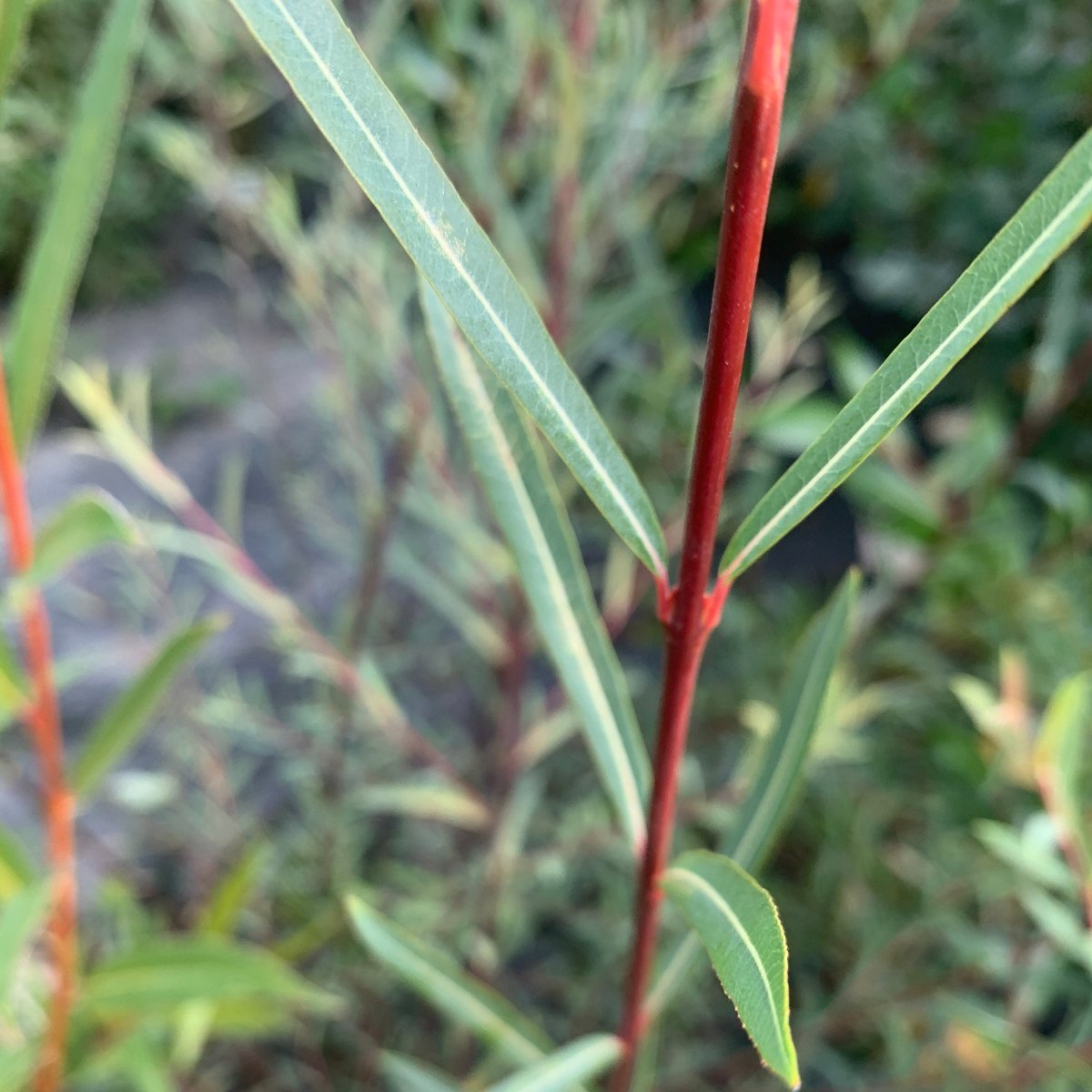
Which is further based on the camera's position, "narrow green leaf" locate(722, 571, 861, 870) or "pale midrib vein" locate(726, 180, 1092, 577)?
"narrow green leaf" locate(722, 571, 861, 870)

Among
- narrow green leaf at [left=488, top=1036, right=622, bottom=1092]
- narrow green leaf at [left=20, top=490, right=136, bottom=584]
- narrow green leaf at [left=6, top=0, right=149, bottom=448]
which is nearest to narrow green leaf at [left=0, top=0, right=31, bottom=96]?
narrow green leaf at [left=6, top=0, right=149, bottom=448]

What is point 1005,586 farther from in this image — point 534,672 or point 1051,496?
point 534,672

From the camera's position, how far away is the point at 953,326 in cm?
17

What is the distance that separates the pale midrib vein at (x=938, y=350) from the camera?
6.4 inches

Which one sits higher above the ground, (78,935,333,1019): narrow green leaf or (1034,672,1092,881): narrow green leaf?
(78,935,333,1019): narrow green leaf

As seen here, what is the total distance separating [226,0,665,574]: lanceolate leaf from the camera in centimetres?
16

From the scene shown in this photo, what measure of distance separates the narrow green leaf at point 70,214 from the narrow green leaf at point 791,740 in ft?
0.97

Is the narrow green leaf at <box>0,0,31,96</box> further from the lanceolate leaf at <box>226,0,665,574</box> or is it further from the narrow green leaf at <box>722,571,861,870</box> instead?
the narrow green leaf at <box>722,571,861,870</box>

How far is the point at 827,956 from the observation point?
2.76 feet

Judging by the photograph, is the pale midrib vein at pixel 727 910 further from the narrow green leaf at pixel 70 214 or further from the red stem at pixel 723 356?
the narrow green leaf at pixel 70 214

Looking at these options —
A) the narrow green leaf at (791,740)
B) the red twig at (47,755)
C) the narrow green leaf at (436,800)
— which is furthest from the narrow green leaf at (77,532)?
the narrow green leaf at (436,800)

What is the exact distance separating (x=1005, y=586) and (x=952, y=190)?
2.23 feet

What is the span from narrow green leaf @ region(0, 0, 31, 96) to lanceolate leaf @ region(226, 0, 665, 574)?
144 mm

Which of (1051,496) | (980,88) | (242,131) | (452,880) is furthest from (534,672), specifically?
(242,131)
